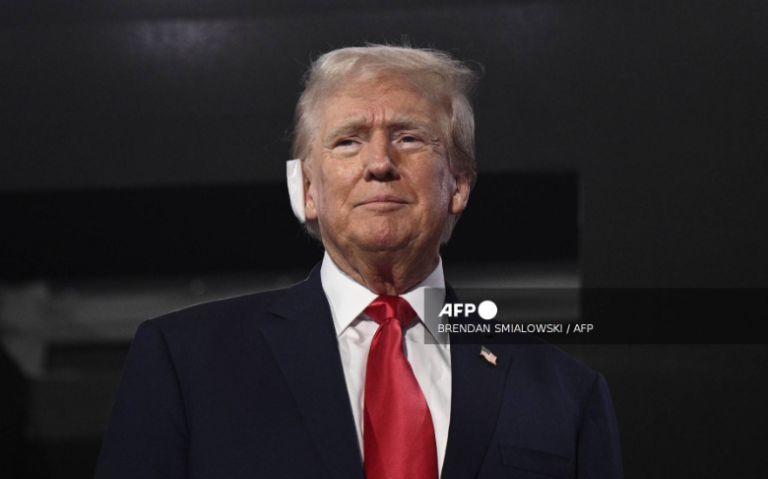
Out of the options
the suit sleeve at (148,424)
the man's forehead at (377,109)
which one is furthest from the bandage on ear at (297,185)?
the suit sleeve at (148,424)

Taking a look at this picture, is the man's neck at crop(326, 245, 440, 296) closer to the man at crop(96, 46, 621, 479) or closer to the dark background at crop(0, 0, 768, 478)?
the man at crop(96, 46, 621, 479)

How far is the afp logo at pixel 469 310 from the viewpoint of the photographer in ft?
5.48

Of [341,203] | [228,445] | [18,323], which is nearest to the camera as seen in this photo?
[228,445]

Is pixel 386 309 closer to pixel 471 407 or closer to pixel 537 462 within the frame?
pixel 471 407

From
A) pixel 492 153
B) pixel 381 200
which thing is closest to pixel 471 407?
pixel 381 200

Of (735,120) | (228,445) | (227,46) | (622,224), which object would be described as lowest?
(228,445)

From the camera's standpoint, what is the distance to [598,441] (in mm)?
1668

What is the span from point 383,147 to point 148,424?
25.0 inches

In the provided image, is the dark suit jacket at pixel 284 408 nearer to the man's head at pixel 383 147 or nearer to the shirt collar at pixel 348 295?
the shirt collar at pixel 348 295

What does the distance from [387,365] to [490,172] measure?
2.39 ft

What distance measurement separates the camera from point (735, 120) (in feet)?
6.97

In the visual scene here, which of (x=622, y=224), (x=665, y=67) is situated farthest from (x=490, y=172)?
(x=665, y=67)

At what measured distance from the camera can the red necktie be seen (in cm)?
145

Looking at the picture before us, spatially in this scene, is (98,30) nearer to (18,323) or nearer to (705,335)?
(18,323)
